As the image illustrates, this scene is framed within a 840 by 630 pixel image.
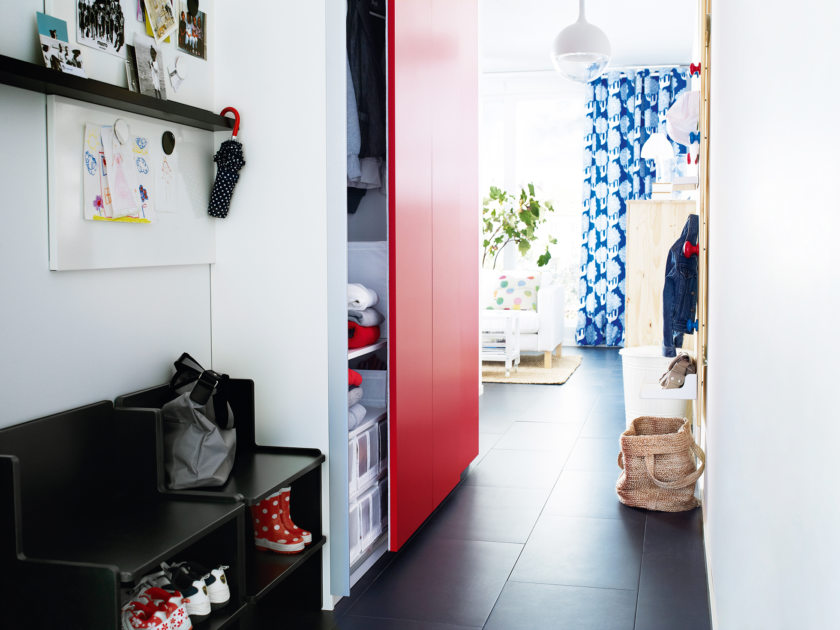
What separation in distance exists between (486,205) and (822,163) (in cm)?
773

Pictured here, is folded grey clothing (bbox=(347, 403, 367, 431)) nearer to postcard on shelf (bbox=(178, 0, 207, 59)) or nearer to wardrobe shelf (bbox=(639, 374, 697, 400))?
postcard on shelf (bbox=(178, 0, 207, 59))

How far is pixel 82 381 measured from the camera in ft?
6.65

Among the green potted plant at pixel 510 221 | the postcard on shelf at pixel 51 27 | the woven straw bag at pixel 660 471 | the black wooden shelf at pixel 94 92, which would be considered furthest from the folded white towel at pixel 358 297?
the green potted plant at pixel 510 221

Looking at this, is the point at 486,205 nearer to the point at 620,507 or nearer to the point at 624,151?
the point at 624,151

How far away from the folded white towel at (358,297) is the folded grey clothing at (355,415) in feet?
1.12

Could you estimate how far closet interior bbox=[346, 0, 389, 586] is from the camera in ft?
9.06

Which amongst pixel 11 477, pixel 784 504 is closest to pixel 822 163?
pixel 784 504

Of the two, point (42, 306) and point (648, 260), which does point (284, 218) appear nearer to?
point (42, 306)

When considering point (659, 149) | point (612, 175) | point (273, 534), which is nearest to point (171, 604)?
point (273, 534)

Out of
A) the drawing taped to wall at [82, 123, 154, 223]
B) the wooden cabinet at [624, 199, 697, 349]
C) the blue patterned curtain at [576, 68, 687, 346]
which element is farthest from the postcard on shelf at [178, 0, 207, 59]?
the blue patterned curtain at [576, 68, 687, 346]

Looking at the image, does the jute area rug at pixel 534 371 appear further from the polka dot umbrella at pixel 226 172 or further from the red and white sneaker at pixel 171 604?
the red and white sneaker at pixel 171 604

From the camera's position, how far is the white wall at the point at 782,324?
0.80 metres

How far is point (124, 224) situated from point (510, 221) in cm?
643

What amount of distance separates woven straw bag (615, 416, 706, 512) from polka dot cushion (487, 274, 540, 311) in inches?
155
